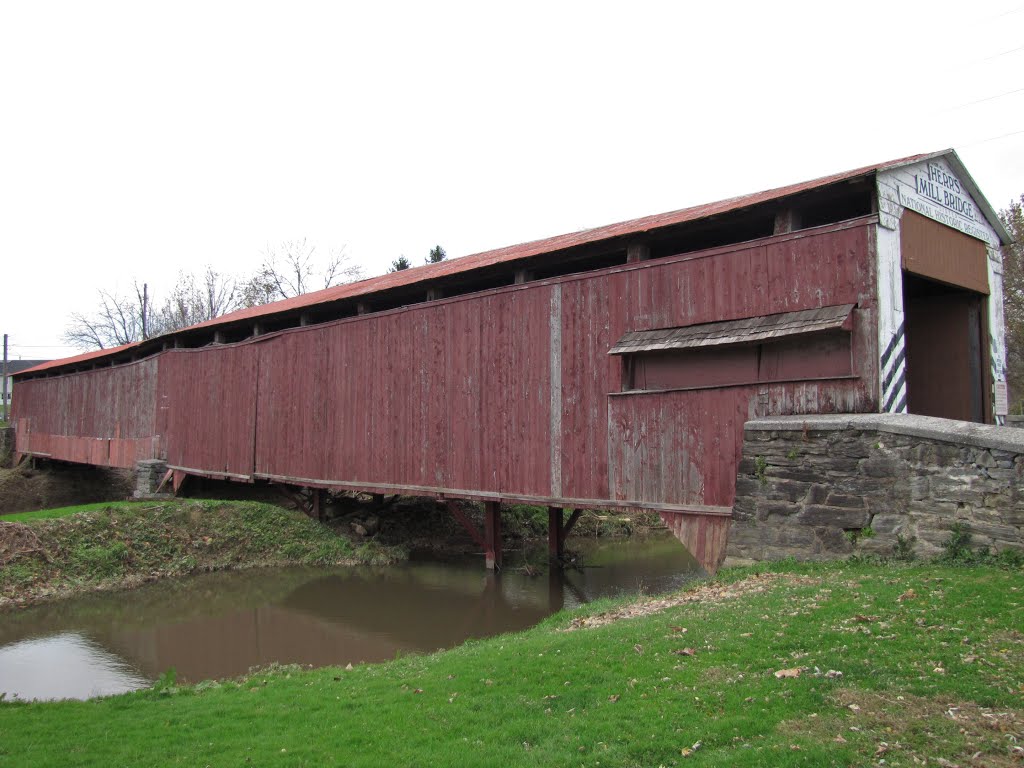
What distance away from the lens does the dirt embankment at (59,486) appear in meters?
27.7

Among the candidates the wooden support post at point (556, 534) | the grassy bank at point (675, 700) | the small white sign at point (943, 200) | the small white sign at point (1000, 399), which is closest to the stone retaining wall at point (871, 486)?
the grassy bank at point (675, 700)

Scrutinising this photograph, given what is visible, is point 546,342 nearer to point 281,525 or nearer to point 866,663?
point 866,663

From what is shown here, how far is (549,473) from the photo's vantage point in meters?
11.2

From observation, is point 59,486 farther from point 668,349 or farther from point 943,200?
point 943,200

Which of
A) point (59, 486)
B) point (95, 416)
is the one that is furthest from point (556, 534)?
point (59, 486)

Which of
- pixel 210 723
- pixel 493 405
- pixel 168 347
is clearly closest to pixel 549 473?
pixel 493 405

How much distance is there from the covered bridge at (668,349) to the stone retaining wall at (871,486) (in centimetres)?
59

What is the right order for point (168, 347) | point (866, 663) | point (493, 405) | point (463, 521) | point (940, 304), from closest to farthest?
point (866, 663) → point (940, 304) → point (493, 405) → point (463, 521) → point (168, 347)

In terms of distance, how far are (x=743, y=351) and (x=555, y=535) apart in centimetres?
747

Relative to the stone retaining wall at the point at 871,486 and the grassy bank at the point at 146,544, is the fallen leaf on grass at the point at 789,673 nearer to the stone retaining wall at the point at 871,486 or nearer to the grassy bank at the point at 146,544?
the stone retaining wall at the point at 871,486

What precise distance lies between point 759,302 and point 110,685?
346 inches

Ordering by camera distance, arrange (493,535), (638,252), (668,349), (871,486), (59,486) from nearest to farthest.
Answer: (871,486) < (668,349) < (638,252) < (493,535) < (59,486)

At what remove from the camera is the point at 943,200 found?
9.51m

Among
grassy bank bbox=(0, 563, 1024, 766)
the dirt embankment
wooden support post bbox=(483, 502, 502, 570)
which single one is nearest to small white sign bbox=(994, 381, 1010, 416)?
grassy bank bbox=(0, 563, 1024, 766)
